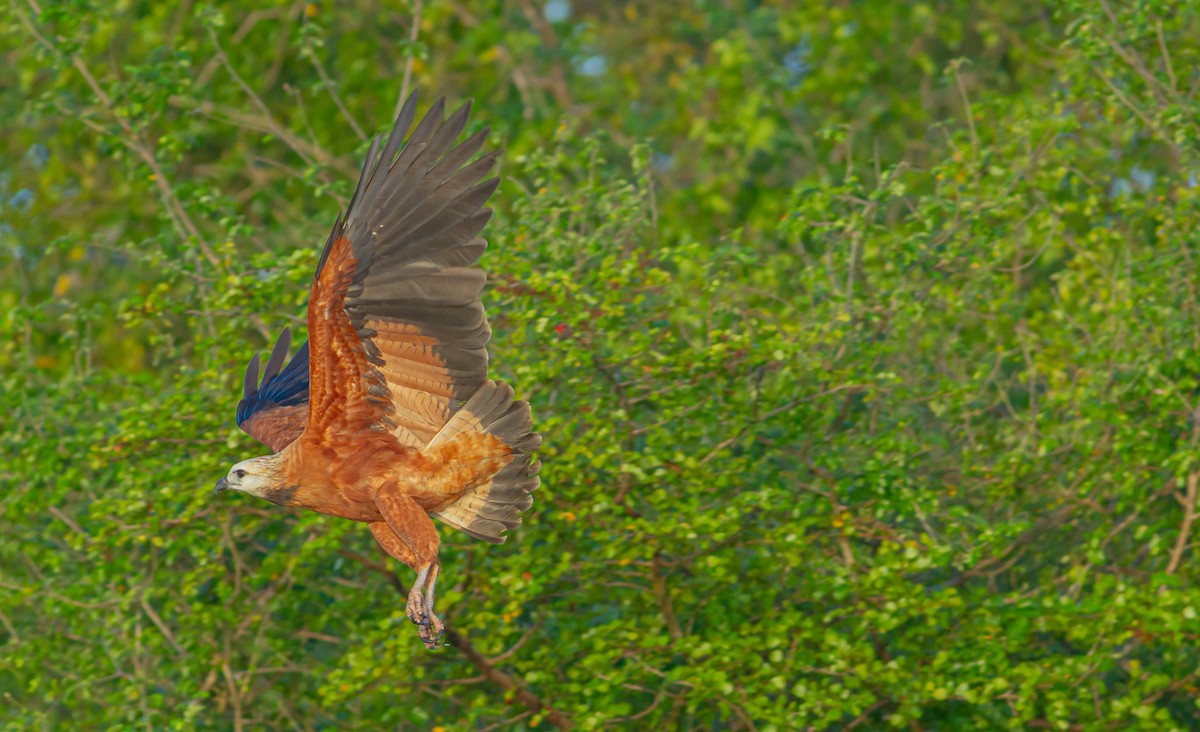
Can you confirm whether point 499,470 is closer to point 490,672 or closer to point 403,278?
point 403,278

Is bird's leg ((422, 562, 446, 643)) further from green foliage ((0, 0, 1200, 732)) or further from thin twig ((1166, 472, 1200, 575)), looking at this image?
thin twig ((1166, 472, 1200, 575))

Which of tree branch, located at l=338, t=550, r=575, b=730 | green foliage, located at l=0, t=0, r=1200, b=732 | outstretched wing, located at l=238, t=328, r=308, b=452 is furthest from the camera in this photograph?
tree branch, located at l=338, t=550, r=575, b=730

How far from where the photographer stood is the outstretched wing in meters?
6.98

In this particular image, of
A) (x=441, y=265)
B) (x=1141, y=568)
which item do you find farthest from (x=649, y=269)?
(x=1141, y=568)

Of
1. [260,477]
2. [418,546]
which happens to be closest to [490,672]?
[418,546]

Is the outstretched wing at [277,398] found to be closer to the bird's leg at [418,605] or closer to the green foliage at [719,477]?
the green foliage at [719,477]

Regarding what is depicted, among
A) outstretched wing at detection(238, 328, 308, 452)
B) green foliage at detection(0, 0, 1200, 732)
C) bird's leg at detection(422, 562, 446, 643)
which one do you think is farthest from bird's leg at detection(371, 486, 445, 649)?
green foliage at detection(0, 0, 1200, 732)

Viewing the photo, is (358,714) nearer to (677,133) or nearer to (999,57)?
(677,133)

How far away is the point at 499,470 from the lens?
6680 millimetres

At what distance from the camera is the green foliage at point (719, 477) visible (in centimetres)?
738

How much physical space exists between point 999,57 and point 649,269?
6179 millimetres

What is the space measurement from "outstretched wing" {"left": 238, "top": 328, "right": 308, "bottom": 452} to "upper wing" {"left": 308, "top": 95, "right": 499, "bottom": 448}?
2.61 feet

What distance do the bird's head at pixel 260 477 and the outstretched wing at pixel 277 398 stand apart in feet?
1.51

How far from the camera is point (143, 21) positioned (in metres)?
12.3
